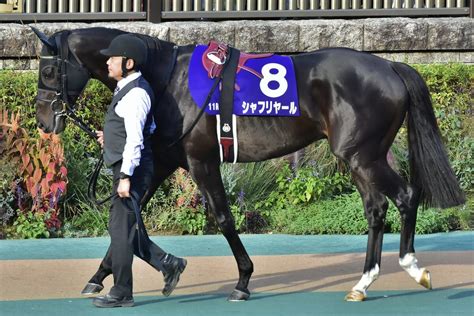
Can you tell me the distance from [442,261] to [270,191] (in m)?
2.65

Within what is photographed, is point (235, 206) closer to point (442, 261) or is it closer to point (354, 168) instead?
point (442, 261)

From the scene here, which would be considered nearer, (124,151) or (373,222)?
(124,151)

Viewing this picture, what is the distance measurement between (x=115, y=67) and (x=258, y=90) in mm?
1090

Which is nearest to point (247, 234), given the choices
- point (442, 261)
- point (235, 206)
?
point (235, 206)

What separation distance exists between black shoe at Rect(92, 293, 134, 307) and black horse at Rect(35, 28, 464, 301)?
0.57m

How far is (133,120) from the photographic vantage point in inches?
288

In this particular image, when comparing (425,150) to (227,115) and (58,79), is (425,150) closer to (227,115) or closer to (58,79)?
(227,115)

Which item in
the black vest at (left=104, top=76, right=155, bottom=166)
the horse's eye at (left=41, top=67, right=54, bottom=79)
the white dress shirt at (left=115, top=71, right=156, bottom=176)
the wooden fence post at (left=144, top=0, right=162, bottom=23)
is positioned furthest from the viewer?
the wooden fence post at (left=144, top=0, right=162, bottom=23)

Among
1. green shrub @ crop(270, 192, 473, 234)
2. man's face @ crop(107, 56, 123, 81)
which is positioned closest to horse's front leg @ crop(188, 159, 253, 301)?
man's face @ crop(107, 56, 123, 81)

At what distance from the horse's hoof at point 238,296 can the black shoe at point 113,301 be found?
72 centimetres

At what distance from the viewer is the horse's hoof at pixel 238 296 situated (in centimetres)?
774

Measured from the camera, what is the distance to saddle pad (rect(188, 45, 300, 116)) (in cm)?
789

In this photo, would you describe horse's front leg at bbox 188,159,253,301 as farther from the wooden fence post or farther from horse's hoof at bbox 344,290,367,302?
the wooden fence post

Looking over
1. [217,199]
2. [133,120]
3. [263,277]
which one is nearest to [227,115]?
[217,199]
